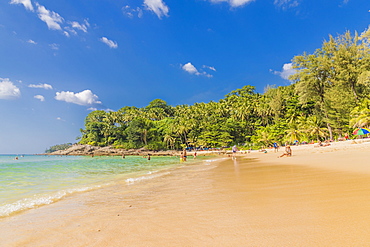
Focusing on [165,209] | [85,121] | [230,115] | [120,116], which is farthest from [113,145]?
[165,209]

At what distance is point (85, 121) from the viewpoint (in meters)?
100

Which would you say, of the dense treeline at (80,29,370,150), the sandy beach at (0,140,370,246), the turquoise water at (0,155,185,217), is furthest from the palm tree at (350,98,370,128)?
the sandy beach at (0,140,370,246)

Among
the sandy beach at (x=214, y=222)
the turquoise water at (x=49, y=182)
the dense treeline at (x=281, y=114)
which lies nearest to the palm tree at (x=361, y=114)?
the dense treeline at (x=281, y=114)

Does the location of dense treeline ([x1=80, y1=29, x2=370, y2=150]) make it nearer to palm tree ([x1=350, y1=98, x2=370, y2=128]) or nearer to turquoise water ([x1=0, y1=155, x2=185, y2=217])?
palm tree ([x1=350, y1=98, x2=370, y2=128])

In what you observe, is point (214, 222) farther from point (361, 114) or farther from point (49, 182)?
point (361, 114)

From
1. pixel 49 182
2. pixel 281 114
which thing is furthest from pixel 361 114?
pixel 49 182

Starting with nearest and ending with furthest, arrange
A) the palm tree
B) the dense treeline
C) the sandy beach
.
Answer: the sandy beach → the palm tree → the dense treeline

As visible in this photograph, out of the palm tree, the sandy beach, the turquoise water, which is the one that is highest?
the palm tree

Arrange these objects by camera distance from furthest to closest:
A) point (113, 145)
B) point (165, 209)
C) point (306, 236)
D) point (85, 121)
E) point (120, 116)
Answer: point (85, 121) → point (120, 116) → point (113, 145) → point (165, 209) → point (306, 236)

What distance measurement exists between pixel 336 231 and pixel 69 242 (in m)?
3.48

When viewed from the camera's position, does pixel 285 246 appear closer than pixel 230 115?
Yes

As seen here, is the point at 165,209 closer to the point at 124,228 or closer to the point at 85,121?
the point at 124,228

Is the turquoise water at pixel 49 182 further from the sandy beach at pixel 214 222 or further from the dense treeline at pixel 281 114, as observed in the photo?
the dense treeline at pixel 281 114

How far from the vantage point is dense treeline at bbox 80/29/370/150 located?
3234cm
